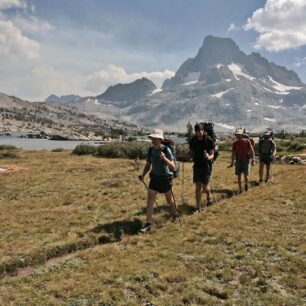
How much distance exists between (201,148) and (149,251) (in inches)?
215

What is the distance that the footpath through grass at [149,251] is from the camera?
8.80 m

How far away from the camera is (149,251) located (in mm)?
11438

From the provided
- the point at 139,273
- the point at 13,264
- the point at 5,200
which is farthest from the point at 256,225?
the point at 5,200

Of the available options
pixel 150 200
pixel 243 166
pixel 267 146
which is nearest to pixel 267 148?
pixel 267 146

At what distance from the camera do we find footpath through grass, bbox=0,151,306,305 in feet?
28.9

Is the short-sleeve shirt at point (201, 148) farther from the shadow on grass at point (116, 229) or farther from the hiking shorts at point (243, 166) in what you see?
the hiking shorts at point (243, 166)

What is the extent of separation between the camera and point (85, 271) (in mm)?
10086

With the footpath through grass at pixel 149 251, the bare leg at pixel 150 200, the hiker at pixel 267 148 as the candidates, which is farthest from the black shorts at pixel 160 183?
the hiker at pixel 267 148

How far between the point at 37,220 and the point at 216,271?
8.01 m

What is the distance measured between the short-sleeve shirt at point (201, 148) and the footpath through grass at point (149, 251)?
2.02 meters

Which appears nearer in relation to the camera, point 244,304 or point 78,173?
point 244,304

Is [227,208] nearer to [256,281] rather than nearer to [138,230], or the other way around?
[138,230]

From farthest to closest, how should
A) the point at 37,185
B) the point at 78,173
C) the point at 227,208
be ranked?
the point at 78,173
the point at 37,185
the point at 227,208

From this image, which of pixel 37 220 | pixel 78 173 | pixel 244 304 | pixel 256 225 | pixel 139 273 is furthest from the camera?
pixel 78 173
